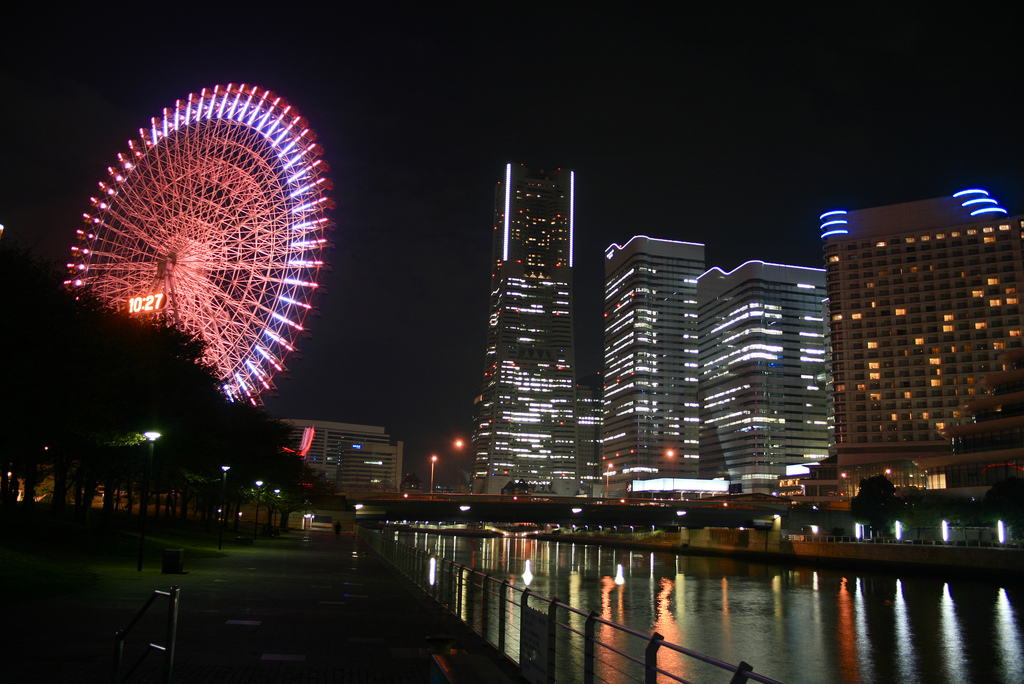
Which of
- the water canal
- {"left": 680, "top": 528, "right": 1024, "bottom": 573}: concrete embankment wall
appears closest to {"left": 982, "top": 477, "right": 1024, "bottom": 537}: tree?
{"left": 680, "top": 528, "right": 1024, "bottom": 573}: concrete embankment wall

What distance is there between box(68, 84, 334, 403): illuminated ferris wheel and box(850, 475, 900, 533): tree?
79.6m

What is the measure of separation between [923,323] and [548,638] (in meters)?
203

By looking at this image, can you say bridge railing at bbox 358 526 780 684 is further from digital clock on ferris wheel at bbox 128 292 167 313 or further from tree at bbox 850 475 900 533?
tree at bbox 850 475 900 533

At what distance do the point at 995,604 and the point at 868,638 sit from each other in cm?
2043

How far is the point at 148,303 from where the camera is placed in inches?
2216

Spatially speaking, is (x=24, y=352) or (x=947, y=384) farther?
(x=947, y=384)

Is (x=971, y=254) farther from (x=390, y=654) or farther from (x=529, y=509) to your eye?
(x=390, y=654)

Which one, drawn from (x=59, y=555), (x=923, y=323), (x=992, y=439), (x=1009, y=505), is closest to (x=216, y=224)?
(x=59, y=555)

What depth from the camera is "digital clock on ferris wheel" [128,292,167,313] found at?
5603cm

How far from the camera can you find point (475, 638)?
17672mm

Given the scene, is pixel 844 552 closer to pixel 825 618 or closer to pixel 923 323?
pixel 825 618

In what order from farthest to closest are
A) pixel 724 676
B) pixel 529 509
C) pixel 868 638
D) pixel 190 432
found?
pixel 529 509
pixel 190 432
pixel 868 638
pixel 724 676

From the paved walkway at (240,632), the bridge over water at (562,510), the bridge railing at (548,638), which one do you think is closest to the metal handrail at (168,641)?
the paved walkway at (240,632)

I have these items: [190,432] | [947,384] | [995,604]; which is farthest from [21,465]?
[947,384]
